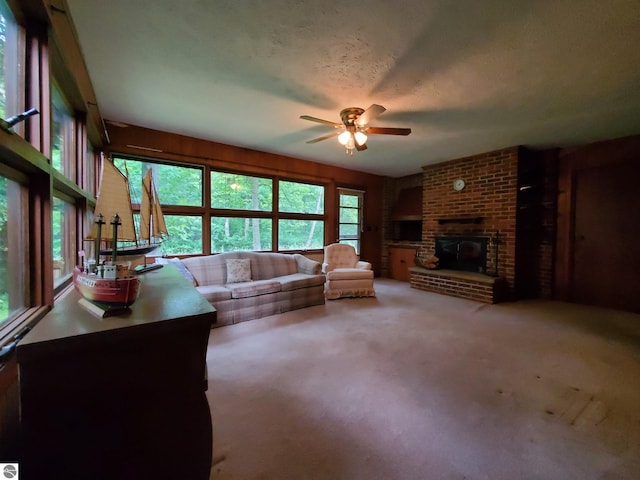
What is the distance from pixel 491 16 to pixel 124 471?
2.74m

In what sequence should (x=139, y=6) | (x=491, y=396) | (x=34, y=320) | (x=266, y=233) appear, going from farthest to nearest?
(x=266, y=233) → (x=491, y=396) → (x=139, y=6) → (x=34, y=320)

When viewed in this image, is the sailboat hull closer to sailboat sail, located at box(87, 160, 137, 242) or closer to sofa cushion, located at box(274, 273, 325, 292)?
sailboat sail, located at box(87, 160, 137, 242)

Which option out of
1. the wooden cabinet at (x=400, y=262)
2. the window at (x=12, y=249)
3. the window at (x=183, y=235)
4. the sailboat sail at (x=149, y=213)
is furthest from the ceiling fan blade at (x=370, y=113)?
the wooden cabinet at (x=400, y=262)

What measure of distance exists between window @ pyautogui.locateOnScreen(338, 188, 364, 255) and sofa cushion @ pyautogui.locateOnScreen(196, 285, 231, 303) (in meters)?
3.10

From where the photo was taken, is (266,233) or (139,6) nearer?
(139,6)

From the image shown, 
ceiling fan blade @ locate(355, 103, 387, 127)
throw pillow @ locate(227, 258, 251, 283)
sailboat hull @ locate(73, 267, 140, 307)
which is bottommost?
throw pillow @ locate(227, 258, 251, 283)

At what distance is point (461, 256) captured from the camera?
4.86 m

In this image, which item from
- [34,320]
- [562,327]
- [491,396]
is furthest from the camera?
[562,327]

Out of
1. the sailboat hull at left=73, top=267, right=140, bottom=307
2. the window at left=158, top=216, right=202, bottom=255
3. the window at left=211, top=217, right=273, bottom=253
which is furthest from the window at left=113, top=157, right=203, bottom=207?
the sailboat hull at left=73, top=267, right=140, bottom=307

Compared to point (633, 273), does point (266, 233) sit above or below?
above

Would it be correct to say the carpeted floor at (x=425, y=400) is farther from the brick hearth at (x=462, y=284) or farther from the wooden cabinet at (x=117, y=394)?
the brick hearth at (x=462, y=284)

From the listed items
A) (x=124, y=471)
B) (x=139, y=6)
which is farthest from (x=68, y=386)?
(x=139, y=6)

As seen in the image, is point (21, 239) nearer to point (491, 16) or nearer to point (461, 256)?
point (491, 16)

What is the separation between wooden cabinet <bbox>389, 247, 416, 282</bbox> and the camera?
19.1ft
